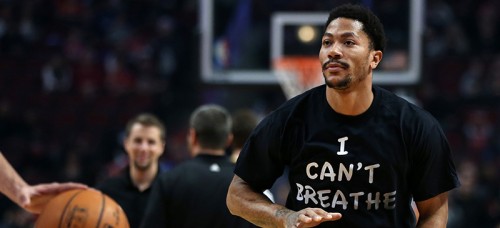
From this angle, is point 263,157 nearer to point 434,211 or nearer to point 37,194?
point 434,211

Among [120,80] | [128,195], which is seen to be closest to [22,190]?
[128,195]

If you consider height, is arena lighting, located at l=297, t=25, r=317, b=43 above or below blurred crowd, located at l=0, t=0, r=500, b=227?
above

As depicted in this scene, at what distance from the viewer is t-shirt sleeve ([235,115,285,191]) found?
12.8ft

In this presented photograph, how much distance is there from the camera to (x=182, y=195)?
207 inches

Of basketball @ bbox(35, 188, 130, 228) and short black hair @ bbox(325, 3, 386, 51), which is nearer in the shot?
short black hair @ bbox(325, 3, 386, 51)

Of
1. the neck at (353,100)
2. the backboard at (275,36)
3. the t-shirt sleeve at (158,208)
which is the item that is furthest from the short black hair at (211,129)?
the backboard at (275,36)

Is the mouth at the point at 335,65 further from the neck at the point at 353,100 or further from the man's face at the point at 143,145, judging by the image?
the man's face at the point at 143,145

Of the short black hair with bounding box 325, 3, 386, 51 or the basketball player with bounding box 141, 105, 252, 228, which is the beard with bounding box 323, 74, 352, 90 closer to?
the short black hair with bounding box 325, 3, 386, 51

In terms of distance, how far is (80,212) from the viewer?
16.5 feet

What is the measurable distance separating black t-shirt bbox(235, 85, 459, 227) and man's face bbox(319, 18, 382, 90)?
7.3 inches

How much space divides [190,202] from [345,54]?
6.06 ft

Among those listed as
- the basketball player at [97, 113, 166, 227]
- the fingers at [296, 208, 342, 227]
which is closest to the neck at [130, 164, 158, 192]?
the basketball player at [97, 113, 166, 227]

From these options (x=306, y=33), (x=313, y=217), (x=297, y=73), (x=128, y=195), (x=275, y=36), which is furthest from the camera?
(x=275, y=36)

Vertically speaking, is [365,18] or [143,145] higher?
[365,18]
